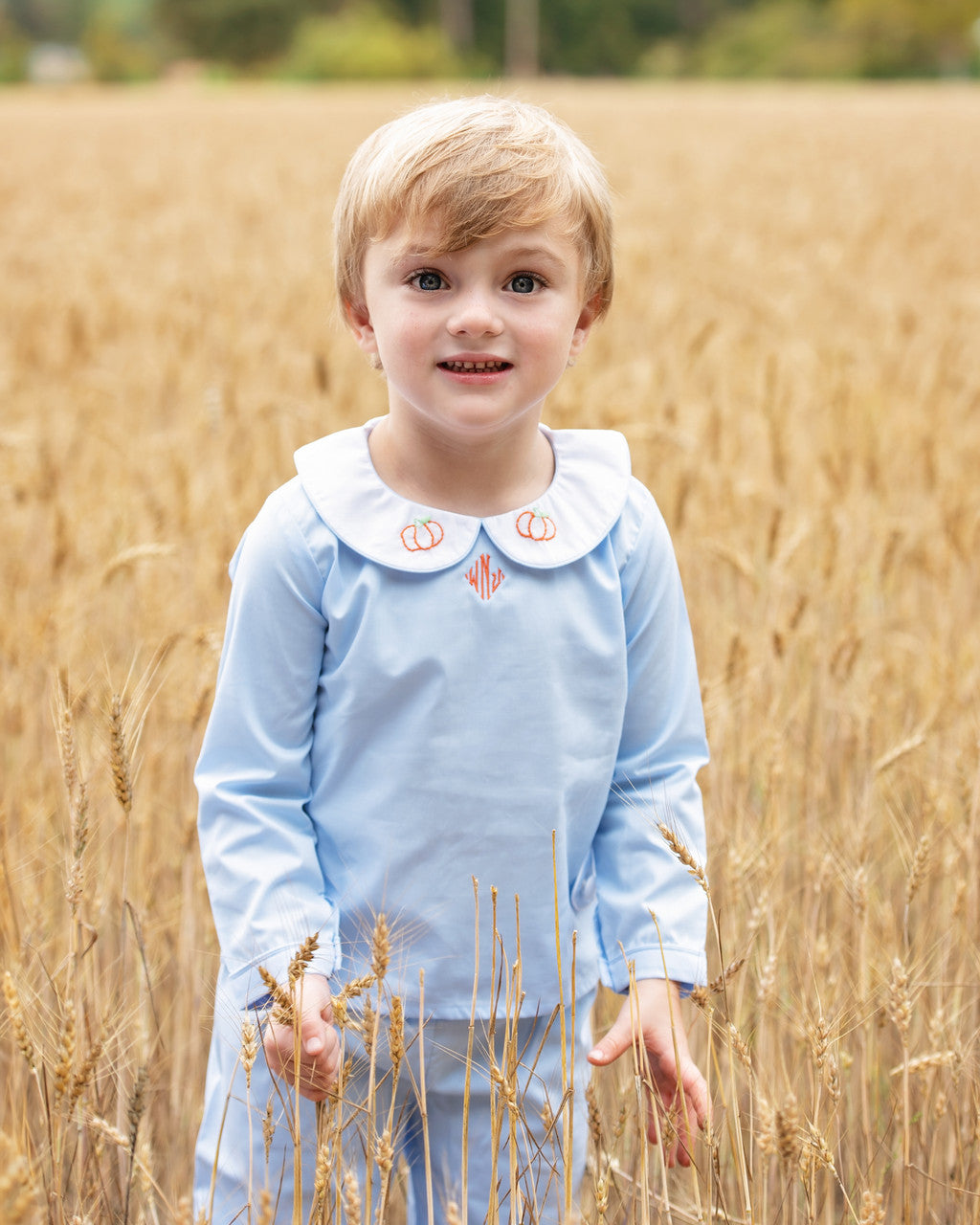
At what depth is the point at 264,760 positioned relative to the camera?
3.44 feet

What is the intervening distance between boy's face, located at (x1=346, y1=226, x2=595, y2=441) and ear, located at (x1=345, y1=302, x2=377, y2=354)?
69 mm

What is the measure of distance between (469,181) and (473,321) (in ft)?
0.36

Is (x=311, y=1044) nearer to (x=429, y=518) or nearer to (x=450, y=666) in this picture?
(x=450, y=666)

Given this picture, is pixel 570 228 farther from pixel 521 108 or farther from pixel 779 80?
pixel 779 80

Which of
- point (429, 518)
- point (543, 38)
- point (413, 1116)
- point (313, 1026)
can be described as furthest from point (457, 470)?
point (543, 38)

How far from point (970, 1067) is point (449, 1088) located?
54cm

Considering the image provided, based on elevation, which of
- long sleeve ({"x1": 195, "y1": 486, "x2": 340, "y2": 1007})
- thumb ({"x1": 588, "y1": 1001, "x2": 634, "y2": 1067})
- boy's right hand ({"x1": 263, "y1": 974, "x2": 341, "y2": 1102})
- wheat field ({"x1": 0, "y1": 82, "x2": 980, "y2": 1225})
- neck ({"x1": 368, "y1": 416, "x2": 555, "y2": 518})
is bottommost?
wheat field ({"x1": 0, "y1": 82, "x2": 980, "y2": 1225})

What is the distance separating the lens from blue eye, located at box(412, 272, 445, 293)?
1.00m

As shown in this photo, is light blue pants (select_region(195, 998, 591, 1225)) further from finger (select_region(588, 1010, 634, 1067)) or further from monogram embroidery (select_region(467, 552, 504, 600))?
monogram embroidery (select_region(467, 552, 504, 600))

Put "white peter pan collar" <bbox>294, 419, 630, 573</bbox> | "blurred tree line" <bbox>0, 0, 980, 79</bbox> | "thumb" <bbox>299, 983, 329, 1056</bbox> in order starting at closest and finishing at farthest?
"thumb" <bbox>299, 983, 329, 1056</bbox>, "white peter pan collar" <bbox>294, 419, 630, 573</bbox>, "blurred tree line" <bbox>0, 0, 980, 79</bbox>

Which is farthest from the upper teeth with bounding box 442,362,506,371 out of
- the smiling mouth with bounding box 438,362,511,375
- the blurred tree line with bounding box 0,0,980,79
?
the blurred tree line with bounding box 0,0,980,79

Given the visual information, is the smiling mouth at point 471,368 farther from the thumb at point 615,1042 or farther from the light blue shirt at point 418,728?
the thumb at point 615,1042

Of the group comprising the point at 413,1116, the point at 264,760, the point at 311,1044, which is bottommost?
the point at 413,1116

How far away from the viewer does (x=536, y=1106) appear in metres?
1.17
